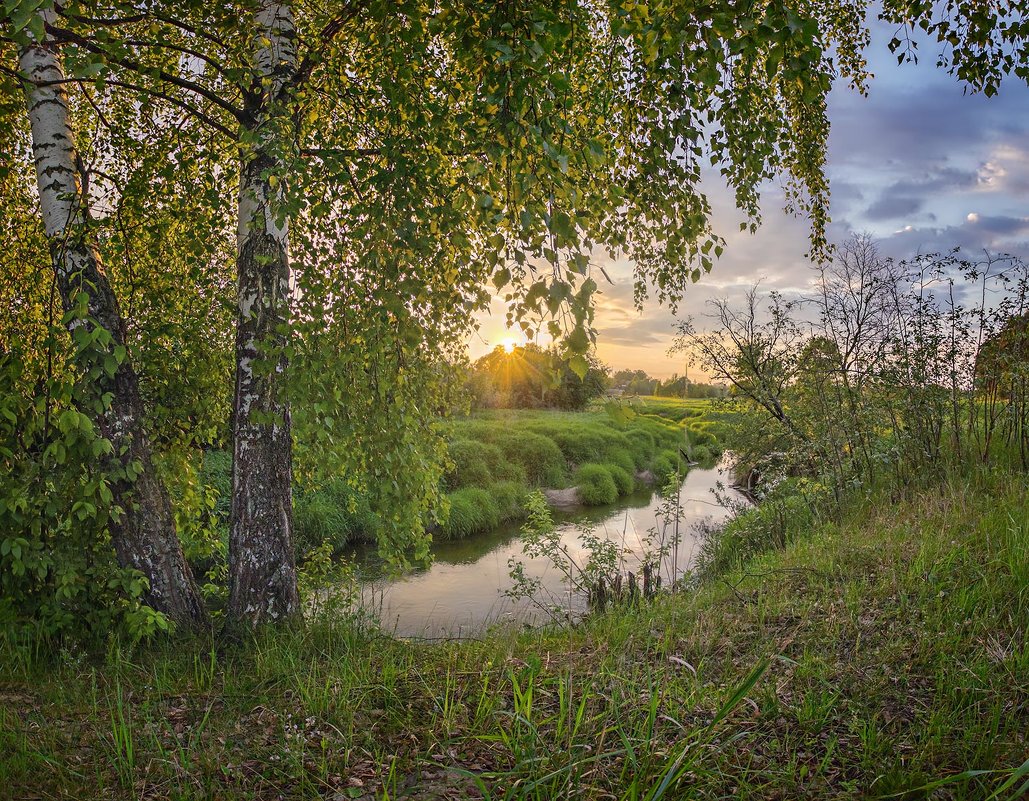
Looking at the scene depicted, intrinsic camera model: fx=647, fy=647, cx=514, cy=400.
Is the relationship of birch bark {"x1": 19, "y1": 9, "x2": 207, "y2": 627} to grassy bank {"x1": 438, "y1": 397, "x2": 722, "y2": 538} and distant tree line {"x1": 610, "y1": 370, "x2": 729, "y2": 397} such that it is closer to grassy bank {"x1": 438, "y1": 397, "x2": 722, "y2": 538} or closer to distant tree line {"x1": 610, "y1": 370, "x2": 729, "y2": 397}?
distant tree line {"x1": 610, "y1": 370, "x2": 729, "y2": 397}

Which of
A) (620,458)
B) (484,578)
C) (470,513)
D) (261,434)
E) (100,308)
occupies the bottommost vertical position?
(484,578)

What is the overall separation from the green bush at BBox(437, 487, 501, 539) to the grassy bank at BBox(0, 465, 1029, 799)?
7.90m

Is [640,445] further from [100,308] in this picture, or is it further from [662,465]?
[100,308]

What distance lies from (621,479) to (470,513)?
6.17 metres

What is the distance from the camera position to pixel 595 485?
16.1m

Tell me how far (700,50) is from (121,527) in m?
4.38

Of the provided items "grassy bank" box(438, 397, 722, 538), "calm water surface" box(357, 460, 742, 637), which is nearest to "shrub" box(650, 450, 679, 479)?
"grassy bank" box(438, 397, 722, 538)

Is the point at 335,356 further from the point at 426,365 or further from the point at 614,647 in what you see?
the point at 614,647

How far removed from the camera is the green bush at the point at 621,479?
56.5 ft

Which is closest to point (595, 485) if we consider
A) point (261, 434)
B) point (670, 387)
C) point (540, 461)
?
point (540, 461)

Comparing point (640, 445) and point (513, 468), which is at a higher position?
point (640, 445)

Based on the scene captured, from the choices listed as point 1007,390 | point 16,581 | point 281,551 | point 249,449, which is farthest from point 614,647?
point 1007,390

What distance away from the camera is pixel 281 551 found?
4547mm

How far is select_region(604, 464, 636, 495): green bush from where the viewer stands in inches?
678
